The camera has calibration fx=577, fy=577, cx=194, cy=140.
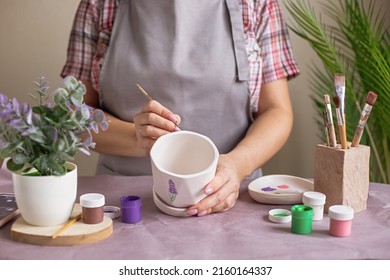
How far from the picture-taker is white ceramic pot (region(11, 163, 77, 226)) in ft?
2.70

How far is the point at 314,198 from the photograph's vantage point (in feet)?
3.07

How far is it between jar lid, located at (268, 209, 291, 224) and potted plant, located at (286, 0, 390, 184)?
2.28ft

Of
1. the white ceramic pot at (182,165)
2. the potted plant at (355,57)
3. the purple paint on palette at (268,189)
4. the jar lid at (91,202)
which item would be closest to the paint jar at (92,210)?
the jar lid at (91,202)

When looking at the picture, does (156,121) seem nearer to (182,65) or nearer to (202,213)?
(202,213)

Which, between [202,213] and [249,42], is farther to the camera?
[249,42]

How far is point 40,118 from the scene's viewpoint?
0.81 m

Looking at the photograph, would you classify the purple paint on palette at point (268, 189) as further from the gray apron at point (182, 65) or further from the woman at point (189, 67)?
the gray apron at point (182, 65)

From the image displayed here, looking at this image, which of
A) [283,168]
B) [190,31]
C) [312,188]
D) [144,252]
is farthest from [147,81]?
[283,168]

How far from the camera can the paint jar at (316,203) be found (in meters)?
0.93

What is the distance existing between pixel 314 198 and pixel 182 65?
0.50 meters

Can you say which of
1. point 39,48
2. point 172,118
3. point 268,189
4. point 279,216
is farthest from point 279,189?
point 39,48

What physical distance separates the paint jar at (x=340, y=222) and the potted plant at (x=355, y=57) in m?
0.73

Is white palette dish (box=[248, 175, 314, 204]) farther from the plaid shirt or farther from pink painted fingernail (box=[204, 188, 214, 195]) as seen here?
the plaid shirt
